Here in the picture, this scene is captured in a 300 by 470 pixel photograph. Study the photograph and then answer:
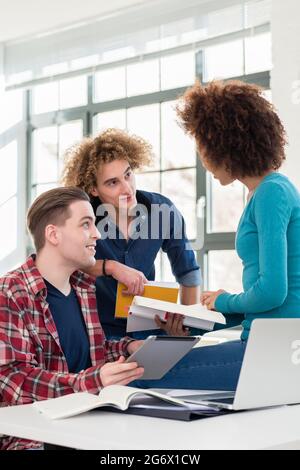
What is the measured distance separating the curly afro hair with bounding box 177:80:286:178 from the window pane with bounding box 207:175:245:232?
104 inches

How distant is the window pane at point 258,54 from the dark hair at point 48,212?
108 inches

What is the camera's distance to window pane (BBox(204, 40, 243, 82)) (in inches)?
193

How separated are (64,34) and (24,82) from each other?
51 centimetres

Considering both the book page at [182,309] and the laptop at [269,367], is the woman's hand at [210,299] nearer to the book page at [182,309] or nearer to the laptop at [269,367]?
the book page at [182,309]

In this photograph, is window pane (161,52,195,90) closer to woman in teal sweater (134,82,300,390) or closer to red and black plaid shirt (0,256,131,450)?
woman in teal sweater (134,82,300,390)

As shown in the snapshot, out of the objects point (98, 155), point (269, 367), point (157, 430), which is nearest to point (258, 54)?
point (98, 155)

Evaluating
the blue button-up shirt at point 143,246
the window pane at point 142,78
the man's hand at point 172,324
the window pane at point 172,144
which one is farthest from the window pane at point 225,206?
the man's hand at point 172,324

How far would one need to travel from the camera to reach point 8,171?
19.2 feet

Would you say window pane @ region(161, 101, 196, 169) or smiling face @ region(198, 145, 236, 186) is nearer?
smiling face @ region(198, 145, 236, 186)

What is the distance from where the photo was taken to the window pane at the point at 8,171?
19.1ft

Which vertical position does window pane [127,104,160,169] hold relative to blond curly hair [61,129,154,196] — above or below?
above

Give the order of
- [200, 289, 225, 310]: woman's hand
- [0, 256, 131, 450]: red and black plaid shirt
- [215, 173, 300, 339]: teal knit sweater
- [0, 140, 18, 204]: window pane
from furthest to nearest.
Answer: [0, 140, 18, 204]: window pane
[200, 289, 225, 310]: woman's hand
[215, 173, 300, 339]: teal knit sweater
[0, 256, 131, 450]: red and black plaid shirt

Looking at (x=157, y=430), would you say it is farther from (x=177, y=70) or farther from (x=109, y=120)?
(x=109, y=120)

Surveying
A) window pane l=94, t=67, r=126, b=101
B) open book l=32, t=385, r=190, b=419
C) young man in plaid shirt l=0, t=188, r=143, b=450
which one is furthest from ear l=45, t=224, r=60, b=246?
window pane l=94, t=67, r=126, b=101
